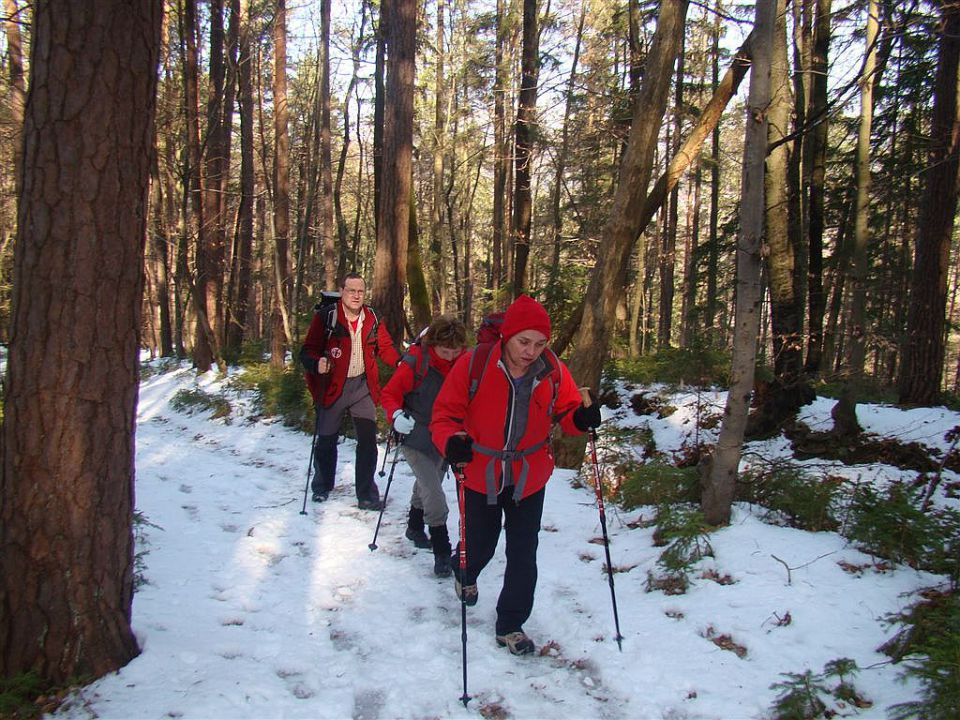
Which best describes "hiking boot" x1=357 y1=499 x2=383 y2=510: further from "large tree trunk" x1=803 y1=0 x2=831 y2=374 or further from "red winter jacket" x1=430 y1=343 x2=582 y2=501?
"large tree trunk" x1=803 y1=0 x2=831 y2=374

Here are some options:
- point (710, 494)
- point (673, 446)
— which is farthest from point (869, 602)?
point (673, 446)

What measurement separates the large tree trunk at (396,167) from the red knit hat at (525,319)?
722 centimetres

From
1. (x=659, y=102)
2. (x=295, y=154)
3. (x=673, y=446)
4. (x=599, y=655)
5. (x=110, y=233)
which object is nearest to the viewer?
(x=110, y=233)

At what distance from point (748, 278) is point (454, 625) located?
3.55m

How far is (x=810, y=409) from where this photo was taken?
30.4 feet

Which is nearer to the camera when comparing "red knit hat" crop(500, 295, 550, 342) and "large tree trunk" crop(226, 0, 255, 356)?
"red knit hat" crop(500, 295, 550, 342)

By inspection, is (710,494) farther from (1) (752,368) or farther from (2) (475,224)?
(2) (475,224)

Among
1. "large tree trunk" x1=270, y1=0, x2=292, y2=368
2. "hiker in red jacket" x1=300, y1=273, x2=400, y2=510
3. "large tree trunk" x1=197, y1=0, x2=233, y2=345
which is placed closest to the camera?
"hiker in red jacket" x1=300, y1=273, x2=400, y2=510

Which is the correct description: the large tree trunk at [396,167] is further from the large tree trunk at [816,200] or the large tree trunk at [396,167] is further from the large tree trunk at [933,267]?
the large tree trunk at [933,267]

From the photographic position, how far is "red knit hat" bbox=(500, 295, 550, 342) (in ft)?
11.6

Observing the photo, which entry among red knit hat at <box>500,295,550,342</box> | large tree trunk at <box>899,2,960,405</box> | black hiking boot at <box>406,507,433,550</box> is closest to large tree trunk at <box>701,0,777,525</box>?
red knit hat at <box>500,295,550,342</box>

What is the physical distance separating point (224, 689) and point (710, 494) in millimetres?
4016

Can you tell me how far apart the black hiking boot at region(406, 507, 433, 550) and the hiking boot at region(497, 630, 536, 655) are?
5.42 feet

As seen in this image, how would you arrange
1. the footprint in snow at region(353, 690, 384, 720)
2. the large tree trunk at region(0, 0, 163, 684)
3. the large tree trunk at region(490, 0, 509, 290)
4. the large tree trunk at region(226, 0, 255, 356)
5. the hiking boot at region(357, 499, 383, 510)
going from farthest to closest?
the large tree trunk at region(490, 0, 509, 290)
the large tree trunk at region(226, 0, 255, 356)
the hiking boot at region(357, 499, 383, 510)
the footprint in snow at region(353, 690, 384, 720)
the large tree trunk at region(0, 0, 163, 684)
